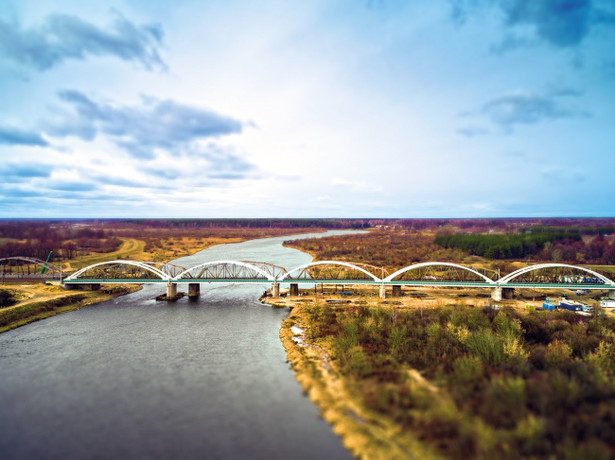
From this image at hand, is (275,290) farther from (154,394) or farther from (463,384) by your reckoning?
(463,384)

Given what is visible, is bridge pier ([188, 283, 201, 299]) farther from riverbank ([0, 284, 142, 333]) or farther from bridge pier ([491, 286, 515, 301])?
bridge pier ([491, 286, 515, 301])

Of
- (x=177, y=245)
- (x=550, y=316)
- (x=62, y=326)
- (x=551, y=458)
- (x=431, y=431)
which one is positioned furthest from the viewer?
(x=177, y=245)

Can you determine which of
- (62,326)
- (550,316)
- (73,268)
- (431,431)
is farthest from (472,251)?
(73,268)

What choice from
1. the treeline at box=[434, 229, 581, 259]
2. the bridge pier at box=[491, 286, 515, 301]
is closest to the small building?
the bridge pier at box=[491, 286, 515, 301]

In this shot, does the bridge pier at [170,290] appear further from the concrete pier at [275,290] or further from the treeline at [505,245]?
the treeline at [505,245]

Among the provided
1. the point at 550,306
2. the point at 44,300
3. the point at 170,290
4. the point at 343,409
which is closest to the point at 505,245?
Result: the point at 550,306

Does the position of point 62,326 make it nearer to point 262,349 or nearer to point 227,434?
point 262,349
